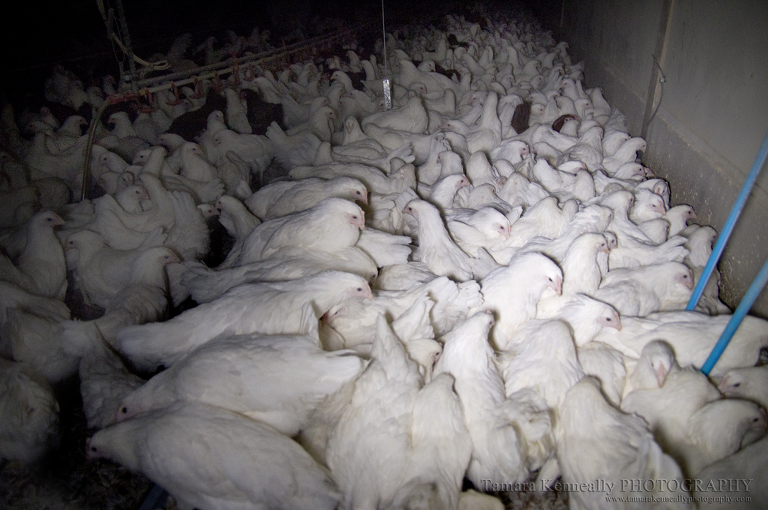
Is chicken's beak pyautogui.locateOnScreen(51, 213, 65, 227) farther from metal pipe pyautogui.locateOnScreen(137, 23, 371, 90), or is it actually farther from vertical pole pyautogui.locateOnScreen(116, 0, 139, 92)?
metal pipe pyautogui.locateOnScreen(137, 23, 371, 90)

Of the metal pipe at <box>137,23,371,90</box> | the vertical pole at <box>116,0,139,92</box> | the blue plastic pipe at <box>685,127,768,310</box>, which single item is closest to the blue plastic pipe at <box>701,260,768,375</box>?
the blue plastic pipe at <box>685,127,768,310</box>

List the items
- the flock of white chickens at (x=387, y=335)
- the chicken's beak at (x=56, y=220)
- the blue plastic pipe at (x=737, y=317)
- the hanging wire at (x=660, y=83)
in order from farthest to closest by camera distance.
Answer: the hanging wire at (x=660, y=83)
the chicken's beak at (x=56, y=220)
the flock of white chickens at (x=387, y=335)
the blue plastic pipe at (x=737, y=317)

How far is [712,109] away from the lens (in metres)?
3.41

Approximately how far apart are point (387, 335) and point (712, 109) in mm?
3237

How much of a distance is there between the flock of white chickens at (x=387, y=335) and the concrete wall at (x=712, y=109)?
277 mm

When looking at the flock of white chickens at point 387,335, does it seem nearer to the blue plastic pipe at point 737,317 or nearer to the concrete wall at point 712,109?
the blue plastic pipe at point 737,317

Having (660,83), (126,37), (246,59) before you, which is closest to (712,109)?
(660,83)

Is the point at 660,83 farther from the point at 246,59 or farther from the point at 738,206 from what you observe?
the point at 246,59

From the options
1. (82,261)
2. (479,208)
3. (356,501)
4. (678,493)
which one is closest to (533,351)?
(678,493)

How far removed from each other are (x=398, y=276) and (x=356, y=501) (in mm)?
1647

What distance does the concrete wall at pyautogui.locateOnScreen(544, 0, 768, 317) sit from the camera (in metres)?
2.80

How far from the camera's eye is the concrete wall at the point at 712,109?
2.80 metres

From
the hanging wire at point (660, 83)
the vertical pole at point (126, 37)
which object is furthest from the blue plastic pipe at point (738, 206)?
the vertical pole at point (126, 37)

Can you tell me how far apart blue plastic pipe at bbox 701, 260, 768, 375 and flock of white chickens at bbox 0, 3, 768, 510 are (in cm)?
13
